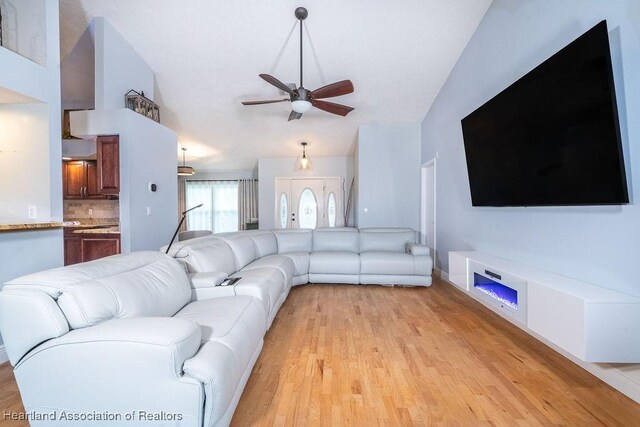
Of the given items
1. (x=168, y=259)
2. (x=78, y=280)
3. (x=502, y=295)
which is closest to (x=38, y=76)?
(x=168, y=259)

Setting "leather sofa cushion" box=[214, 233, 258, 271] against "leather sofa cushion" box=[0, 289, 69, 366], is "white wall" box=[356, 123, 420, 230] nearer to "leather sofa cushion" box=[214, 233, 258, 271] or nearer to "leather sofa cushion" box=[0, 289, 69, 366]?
"leather sofa cushion" box=[214, 233, 258, 271]

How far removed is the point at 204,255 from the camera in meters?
2.47

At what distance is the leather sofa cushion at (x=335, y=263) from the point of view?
389 cm

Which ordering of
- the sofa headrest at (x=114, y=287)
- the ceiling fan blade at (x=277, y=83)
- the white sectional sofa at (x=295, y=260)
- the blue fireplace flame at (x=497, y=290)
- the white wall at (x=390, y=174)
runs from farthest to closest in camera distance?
the white wall at (x=390, y=174)
the ceiling fan blade at (x=277, y=83)
the white sectional sofa at (x=295, y=260)
the blue fireplace flame at (x=497, y=290)
the sofa headrest at (x=114, y=287)

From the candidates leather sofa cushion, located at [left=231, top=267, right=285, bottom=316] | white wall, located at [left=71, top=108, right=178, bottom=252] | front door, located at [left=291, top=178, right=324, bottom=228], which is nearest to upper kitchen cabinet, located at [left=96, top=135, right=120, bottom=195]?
white wall, located at [left=71, top=108, right=178, bottom=252]

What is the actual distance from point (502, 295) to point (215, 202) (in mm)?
7308

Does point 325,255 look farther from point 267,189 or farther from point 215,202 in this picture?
point 215,202

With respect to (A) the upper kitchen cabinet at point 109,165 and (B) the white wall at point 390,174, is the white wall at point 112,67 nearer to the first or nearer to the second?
(A) the upper kitchen cabinet at point 109,165

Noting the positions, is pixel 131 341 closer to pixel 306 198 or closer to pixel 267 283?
pixel 267 283

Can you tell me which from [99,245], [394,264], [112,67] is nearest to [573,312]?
[394,264]

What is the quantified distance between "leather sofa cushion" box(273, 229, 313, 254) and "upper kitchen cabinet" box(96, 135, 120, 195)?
213 centimetres

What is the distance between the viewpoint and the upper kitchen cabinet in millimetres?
3221

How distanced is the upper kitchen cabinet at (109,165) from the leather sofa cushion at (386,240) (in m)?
3.31

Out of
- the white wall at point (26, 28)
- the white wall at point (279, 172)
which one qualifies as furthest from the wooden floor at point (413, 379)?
the white wall at point (279, 172)
